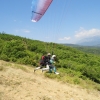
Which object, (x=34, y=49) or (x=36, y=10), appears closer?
(x=36, y=10)

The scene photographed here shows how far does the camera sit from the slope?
321 inches

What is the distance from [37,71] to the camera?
13.2m

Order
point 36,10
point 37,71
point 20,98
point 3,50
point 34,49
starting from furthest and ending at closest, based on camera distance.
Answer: point 34,49 → point 3,50 → point 37,71 → point 36,10 → point 20,98

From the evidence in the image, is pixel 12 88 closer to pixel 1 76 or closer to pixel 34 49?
pixel 1 76

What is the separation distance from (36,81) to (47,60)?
2.30 metres

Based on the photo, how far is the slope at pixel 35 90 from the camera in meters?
8.15

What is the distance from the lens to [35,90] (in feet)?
29.0

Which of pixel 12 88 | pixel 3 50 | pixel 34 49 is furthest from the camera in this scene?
pixel 34 49

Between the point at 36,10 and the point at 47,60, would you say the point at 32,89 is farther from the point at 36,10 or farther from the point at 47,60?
the point at 36,10

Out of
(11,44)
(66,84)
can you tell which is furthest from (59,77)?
(11,44)

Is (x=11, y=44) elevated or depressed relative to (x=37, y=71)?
elevated

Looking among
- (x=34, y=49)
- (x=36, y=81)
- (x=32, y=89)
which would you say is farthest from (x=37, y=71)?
(x=34, y=49)

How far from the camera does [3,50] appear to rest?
71.9 feet

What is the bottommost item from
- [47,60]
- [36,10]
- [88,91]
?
[88,91]
